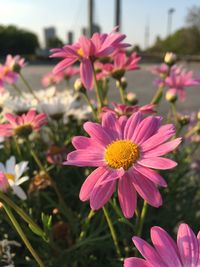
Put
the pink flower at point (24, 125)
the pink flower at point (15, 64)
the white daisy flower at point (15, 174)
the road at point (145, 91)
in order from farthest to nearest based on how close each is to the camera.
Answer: the road at point (145, 91), the pink flower at point (15, 64), the pink flower at point (24, 125), the white daisy flower at point (15, 174)

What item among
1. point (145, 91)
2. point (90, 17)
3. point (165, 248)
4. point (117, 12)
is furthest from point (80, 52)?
point (117, 12)

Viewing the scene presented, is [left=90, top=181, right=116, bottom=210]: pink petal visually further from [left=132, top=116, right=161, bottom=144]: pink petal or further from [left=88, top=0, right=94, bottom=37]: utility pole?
[left=88, top=0, right=94, bottom=37]: utility pole

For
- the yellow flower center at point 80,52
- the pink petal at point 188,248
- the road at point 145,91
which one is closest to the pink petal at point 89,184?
the pink petal at point 188,248

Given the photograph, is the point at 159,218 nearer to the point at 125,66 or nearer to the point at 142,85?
the point at 125,66

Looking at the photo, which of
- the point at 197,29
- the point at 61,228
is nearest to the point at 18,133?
the point at 61,228

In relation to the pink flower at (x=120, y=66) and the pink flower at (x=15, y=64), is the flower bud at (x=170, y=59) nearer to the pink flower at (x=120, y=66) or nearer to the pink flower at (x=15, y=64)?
the pink flower at (x=120, y=66)

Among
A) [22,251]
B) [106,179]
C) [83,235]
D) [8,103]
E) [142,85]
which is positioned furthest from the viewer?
[142,85]

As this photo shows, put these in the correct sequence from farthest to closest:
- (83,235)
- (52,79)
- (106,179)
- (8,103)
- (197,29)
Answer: (197,29) < (52,79) < (8,103) < (83,235) < (106,179)
